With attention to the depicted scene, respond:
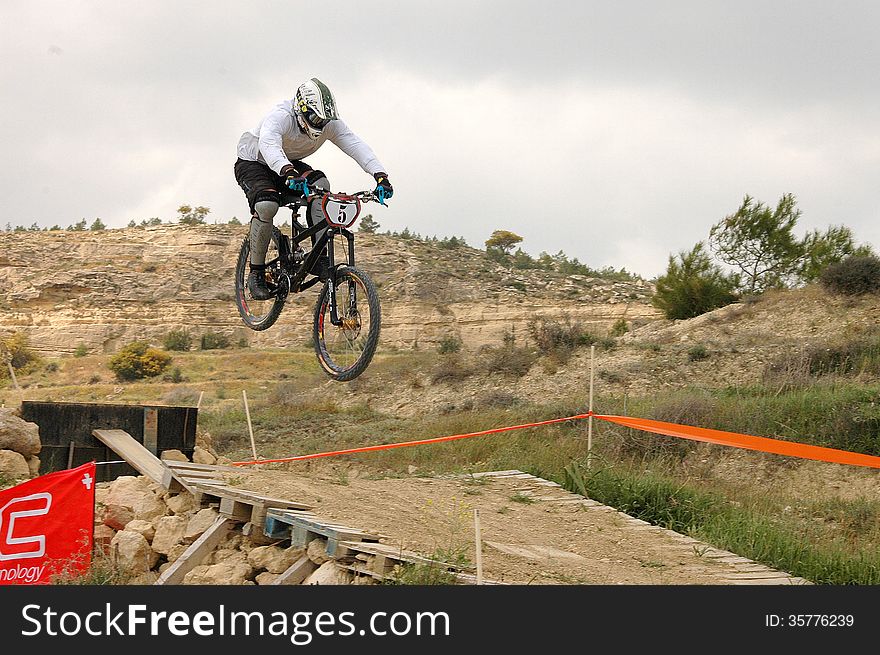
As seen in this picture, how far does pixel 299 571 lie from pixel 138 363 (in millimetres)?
32525

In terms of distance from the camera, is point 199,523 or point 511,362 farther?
point 511,362

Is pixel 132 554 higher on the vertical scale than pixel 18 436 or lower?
lower

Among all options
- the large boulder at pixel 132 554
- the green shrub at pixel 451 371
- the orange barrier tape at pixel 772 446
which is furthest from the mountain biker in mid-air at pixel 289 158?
the green shrub at pixel 451 371

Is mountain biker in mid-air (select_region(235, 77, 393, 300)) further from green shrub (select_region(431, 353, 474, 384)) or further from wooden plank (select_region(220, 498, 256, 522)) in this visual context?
green shrub (select_region(431, 353, 474, 384))

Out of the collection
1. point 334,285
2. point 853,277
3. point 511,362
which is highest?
point 853,277

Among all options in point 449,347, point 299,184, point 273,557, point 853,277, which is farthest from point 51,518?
point 853,277

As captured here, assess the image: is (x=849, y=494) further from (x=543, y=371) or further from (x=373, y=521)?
(x=543, y=371)

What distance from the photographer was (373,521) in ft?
33.1

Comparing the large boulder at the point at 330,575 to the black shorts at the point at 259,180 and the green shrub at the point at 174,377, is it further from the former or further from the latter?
the green shrub at the point at 174,377

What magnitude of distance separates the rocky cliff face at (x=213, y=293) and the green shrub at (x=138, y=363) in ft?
17.4

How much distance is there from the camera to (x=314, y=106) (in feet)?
26.3

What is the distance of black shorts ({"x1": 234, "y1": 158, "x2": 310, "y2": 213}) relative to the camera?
859 centimetres

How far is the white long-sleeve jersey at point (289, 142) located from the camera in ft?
26.4

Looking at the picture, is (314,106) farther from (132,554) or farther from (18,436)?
(18,436)
